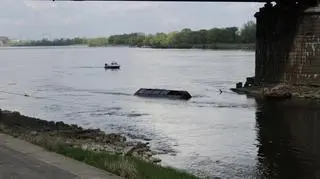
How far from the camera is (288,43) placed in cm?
5566

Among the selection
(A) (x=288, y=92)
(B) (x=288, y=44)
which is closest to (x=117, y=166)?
(A) (x=288, y=92)

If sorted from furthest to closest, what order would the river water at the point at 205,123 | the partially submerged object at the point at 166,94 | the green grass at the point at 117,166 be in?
1. the partially submerged object at the point at 166,94
2. the river water at the point at 205,123
3. the green grass at the point at 117,166

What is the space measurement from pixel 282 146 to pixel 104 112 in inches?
799

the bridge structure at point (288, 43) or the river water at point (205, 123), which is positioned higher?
the bridge structure at point (288, 43)

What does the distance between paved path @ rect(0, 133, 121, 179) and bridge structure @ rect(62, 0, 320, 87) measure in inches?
1675

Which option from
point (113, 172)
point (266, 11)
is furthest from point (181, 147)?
point (266, 11)

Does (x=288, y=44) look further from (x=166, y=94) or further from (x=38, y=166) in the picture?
(x=38, y=166)

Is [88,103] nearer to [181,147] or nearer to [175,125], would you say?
[175,125]

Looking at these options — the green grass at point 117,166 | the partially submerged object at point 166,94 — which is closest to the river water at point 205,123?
the partially submerged object at point 166,94

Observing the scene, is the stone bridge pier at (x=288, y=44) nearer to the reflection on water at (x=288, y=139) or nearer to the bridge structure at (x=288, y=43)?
the bridge structure at (x=288, y=43)

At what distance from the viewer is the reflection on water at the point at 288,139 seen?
21.5 meters

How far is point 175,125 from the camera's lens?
36.8 meters

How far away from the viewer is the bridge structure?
52688 mm

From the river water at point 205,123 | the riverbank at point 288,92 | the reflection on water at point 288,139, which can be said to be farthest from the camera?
the riverbank at point 288,92
